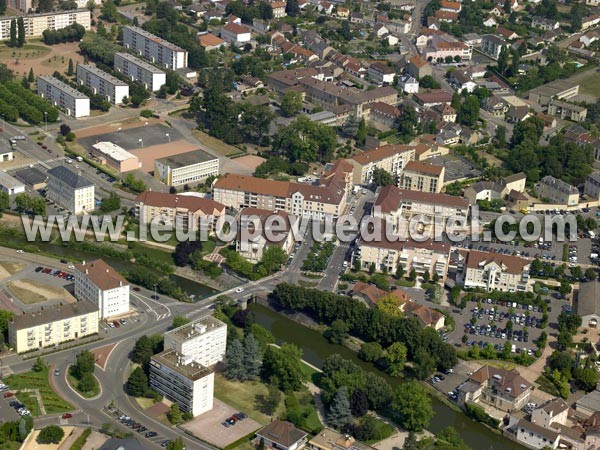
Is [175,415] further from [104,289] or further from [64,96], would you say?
[64,96]

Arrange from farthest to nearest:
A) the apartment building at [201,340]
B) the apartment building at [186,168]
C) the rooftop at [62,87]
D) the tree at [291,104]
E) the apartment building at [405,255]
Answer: the tree at [291,104], the rooftop at [62,87], the apartment building at [186,168], the apartment building at [405,255], the apartment building at [201,340]

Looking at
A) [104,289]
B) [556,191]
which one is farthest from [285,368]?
[556,191]

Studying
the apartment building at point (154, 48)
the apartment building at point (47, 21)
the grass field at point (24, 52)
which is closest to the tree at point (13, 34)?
the grass field at point (24, 52)

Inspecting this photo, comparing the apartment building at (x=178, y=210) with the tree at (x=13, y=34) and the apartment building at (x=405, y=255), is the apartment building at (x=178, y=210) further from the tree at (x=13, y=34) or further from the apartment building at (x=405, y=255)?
the tree at (x=13, y=34)

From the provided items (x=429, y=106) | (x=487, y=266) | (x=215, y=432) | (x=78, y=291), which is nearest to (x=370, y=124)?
(x=429, y=106)

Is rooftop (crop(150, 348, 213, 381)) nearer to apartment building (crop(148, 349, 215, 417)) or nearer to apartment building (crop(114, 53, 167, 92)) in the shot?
apartment building (crop(148, 349, 215, 417))
